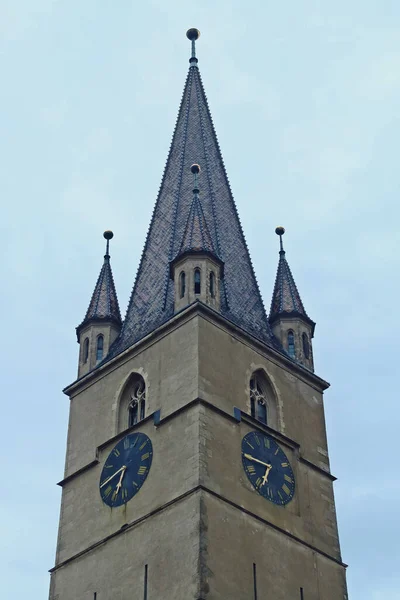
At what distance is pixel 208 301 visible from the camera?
35.9 m

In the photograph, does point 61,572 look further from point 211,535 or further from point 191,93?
point 191,93

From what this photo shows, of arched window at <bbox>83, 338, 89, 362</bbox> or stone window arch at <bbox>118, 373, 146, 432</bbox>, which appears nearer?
stone window arch at <bbox>118, 373, 146, 432</bbox>

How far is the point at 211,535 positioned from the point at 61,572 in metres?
5.08

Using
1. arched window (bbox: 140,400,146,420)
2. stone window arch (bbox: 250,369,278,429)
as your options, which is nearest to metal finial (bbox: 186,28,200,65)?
stone window arch (bbox: 250,369,278,429)

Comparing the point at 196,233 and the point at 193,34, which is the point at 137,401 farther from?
the point at 193,34

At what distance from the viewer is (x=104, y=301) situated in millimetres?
39906

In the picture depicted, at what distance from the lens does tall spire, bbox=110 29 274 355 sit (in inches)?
1495

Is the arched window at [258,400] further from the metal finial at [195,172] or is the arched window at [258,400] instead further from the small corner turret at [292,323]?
the metal finial at [195,172]

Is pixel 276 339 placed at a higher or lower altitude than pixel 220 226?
lower

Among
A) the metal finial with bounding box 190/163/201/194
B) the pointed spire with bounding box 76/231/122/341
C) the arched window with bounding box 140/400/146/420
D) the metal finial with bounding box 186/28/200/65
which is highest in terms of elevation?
the metal finial with bounding box 186/28/200/65

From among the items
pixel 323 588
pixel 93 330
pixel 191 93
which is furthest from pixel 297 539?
pixel 191 93

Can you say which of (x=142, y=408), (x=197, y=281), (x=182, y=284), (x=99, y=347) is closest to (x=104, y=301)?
(x=99, y=347)

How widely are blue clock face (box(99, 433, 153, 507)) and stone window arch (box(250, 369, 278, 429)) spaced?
9.76 ft

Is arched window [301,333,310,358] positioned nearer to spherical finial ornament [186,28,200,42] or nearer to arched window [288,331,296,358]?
arched window [288,331,296,358]
